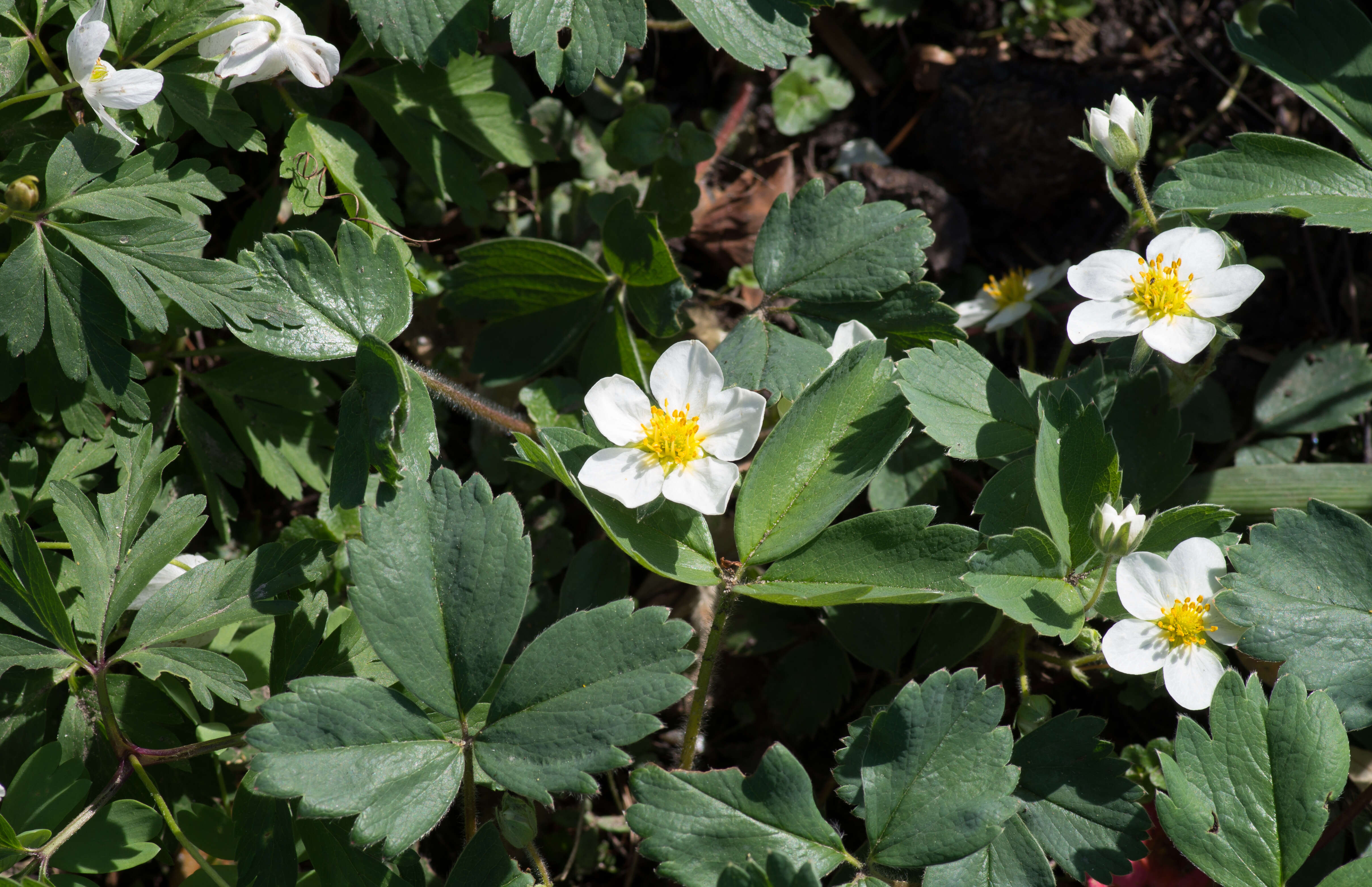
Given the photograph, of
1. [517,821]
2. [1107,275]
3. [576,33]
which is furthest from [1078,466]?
[576,33]

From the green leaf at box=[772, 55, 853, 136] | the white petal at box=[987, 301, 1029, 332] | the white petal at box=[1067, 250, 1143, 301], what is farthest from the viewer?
the green leaf at box=[772, 55, 853, 136]

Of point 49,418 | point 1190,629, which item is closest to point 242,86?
point 49,418

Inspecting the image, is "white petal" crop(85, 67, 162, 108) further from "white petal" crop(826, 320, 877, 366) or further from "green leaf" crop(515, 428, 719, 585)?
"white petal" crop(826, 320, 877, 366)

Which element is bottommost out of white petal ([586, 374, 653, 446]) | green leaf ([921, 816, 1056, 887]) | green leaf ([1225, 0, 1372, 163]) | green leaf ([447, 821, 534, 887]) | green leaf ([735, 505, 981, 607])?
green leaf ([921, 816, 1056, 887])

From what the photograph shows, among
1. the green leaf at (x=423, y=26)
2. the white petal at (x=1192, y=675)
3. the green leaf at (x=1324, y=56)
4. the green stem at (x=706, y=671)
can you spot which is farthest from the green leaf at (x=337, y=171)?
the green leaf at (x=1324, y=56)

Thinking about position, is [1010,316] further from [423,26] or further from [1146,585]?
[423,26]

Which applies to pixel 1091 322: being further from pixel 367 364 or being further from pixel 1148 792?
pixel 367 364

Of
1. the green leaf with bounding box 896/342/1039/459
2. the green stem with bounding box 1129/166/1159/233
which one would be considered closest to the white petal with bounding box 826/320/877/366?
the green leaf with bounding box 896/342/1039/459
